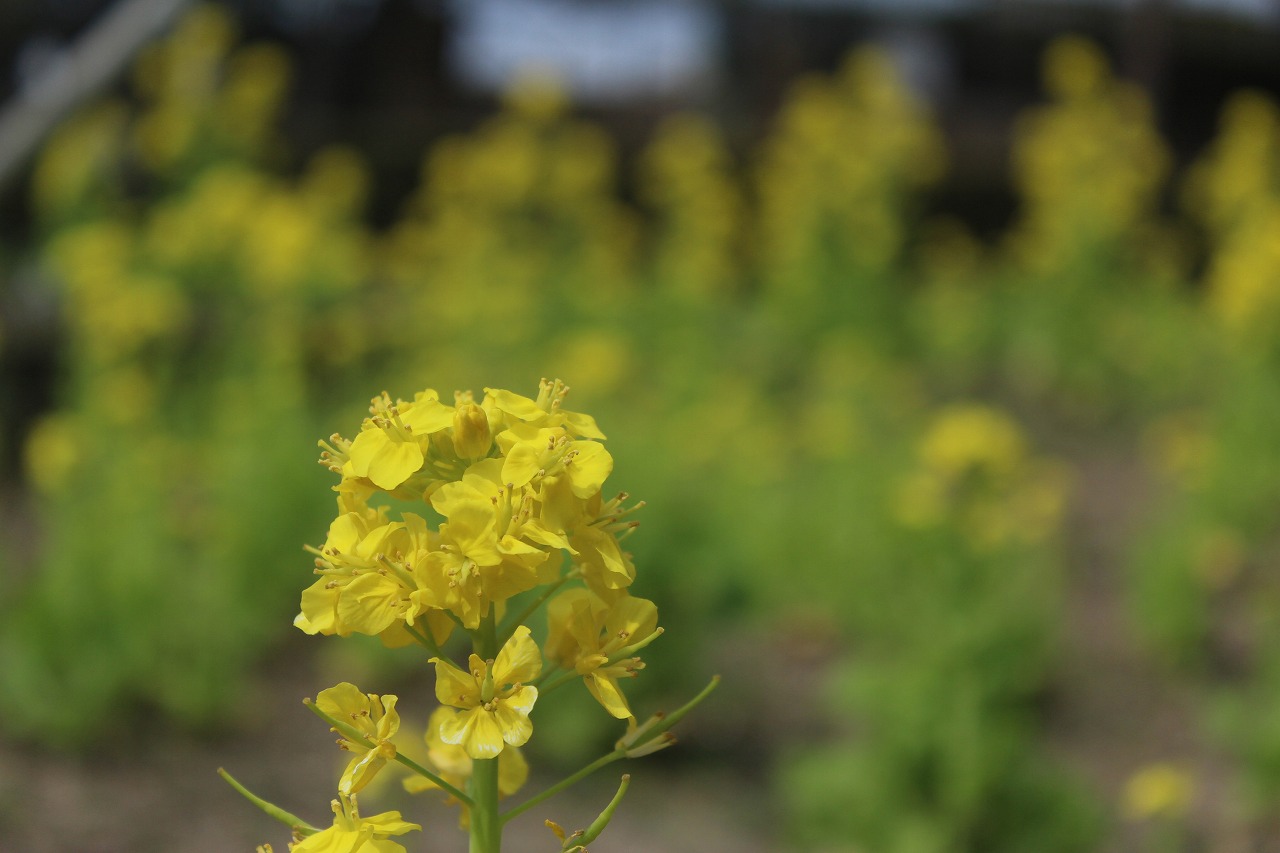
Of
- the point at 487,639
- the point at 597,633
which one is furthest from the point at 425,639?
the point at 597,633

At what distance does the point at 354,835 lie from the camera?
1051 mm

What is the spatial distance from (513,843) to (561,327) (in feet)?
12.5

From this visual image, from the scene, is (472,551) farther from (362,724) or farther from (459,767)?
(459,767)

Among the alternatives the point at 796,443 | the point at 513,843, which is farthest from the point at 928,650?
the point at 796,443

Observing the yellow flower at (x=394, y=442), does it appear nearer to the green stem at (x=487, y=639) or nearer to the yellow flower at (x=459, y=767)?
the green stem at (x=487, y=639)

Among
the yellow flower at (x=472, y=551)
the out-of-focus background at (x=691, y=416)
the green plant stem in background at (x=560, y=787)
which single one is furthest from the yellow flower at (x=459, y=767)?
the out-of-focus background at (x=691, y=416)

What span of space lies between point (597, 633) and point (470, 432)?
230 millimetres

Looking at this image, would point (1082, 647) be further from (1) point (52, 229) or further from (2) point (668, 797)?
(1) point (52, 229)

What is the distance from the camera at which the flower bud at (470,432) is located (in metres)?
1.08

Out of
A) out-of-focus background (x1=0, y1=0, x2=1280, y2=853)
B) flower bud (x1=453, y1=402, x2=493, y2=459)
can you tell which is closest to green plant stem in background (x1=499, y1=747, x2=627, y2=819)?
flower bud (x1=453, y1=402, x2=493, y2=459)

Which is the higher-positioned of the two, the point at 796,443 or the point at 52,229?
the point at 52,229

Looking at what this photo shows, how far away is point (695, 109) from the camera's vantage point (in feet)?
36.4

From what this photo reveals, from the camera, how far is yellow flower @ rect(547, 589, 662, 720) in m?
1.13

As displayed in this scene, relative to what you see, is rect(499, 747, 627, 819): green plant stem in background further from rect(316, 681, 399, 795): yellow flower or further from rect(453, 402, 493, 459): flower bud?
rect(453, 402, 493, 459): flower bud
